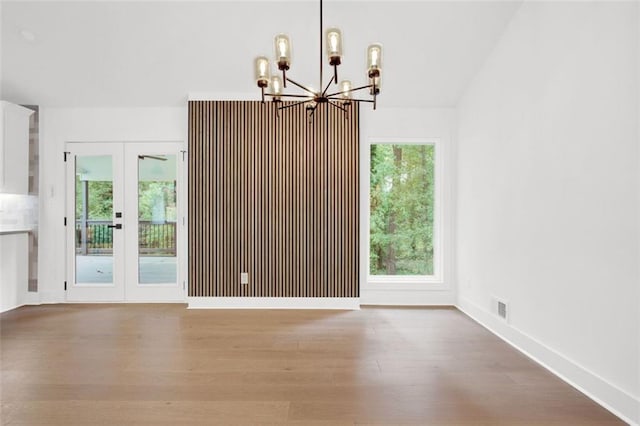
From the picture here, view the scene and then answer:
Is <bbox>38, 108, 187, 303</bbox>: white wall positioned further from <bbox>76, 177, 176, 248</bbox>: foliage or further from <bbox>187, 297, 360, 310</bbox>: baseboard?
<bbox>187, 297, 360, 310</bbox>: baseboard

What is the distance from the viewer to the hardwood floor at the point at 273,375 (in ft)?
6.76

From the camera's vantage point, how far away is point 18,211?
4.34 metres

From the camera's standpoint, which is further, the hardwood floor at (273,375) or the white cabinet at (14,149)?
the white cabinet at (14,149)

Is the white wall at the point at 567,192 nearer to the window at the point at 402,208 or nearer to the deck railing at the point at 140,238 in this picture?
the window at the point at 402,208


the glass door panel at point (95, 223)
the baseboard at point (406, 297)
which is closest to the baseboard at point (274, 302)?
the baseboard at point (406, 297)

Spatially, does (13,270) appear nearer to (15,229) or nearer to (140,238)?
(15,229)

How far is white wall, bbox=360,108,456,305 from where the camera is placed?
14.8 feet

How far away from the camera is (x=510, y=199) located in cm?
327

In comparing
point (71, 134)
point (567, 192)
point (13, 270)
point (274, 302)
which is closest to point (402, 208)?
point (274, 302)

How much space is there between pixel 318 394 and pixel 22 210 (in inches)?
181
